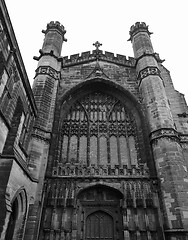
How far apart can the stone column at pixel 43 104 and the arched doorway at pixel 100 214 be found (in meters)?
1.70

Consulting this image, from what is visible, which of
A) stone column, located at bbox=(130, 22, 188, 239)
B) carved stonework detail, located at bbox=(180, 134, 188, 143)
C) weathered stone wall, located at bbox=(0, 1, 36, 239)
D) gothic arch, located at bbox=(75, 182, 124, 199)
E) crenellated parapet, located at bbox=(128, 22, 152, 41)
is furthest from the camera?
crenellated parapet, located at bbox=(128, 22, 152, 41)

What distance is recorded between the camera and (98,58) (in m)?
13.7

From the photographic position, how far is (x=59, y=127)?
10.4 m

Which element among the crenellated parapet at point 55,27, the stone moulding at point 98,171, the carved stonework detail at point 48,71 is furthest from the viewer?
the crenellated parapet at point 55,27

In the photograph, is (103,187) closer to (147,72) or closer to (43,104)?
(43,104)

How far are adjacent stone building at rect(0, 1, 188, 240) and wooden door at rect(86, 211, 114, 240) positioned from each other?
1.4 inches

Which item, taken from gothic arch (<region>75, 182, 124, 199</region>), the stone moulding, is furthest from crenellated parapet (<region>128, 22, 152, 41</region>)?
gothic arch (<region>75, 182, 124, 199</region>)

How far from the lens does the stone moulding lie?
8.59 metres

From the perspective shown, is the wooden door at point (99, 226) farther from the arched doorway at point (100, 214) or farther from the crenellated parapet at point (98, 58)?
the crenellated parapet at point (98, 58)

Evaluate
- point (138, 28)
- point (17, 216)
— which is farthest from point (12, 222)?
point (138, 28)

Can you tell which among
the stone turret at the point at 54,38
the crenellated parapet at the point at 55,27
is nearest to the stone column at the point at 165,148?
the stone turret at the point at 54,38

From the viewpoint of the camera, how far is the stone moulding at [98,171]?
338 inches

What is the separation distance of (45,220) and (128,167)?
13.4 feet

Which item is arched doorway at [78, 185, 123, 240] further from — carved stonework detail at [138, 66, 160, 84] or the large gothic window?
carved stonework detail at [138, 66, 160, 84]
